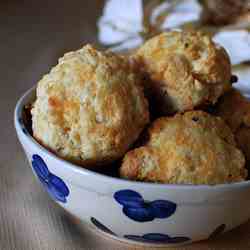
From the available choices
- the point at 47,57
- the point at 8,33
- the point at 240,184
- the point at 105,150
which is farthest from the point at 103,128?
the point at 8,33

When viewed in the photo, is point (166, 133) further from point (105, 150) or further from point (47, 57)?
point (47, 57)

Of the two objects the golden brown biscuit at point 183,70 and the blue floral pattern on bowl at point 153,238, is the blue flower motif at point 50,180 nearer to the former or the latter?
the blue floral pattern on bowl at point 153,238

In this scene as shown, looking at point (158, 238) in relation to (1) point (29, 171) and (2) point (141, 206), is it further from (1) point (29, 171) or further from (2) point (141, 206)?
(1) point (29, 171)

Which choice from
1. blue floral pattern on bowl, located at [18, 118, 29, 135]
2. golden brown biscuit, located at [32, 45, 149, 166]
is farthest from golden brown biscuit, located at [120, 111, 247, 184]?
blue floral pattern on bowl, located at [18, 118, 29, 135]

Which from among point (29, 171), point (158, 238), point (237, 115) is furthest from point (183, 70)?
point (29, 171)

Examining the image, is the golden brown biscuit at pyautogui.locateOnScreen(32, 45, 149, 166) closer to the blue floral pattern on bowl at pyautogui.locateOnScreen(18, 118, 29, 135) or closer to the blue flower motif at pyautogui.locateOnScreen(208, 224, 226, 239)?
the blue floral pattern on bowl at pyautogui.locateOnScreen(18, 118, 29, 135)
